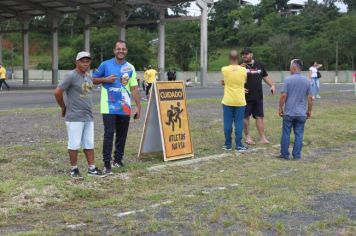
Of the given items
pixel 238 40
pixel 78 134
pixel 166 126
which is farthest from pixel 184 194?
pixel 238 40

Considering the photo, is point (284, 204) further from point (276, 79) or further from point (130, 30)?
point (130, 30)

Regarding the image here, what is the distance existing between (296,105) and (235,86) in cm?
119

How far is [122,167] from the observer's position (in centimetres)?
878

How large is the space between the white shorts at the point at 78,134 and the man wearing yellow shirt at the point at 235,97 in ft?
11.7

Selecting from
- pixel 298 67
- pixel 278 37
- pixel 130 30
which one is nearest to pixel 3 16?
pixel 130 30

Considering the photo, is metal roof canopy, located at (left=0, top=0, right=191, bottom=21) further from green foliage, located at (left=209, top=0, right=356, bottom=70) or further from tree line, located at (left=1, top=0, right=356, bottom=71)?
green foliage, located at (left=209, top=0, right=356, bottom=70)

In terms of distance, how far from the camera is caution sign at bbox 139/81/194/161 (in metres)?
9.62

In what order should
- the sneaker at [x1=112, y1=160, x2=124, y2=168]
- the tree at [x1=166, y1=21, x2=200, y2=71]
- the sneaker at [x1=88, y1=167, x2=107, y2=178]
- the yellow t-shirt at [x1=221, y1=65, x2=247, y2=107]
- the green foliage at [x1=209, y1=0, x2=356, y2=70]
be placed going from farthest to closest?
the tree at [x1=166, y1=21, x2=200, y2=71] → the green foliage at [x1=209, y1=0, x2=356, y2=70] → the yellow t-shirt at [x1=221, y1=65, x2=247, y2=107] → the sneaker at [x1=112, y1=160, x2=124, y2=168] → the sneaker at [x1=88, y1=167, x2=107, y2=178]

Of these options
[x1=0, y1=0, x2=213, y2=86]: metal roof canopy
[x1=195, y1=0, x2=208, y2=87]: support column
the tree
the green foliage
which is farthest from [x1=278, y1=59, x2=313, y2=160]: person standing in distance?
the green foliage

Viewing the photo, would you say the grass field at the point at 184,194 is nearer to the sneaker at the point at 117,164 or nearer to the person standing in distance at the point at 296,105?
the sneaker at the point at 117,164

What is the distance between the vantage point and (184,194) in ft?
23.8

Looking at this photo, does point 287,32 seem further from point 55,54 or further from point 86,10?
point 86,10

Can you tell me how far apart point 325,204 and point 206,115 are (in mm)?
11135

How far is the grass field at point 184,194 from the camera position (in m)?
5.77
